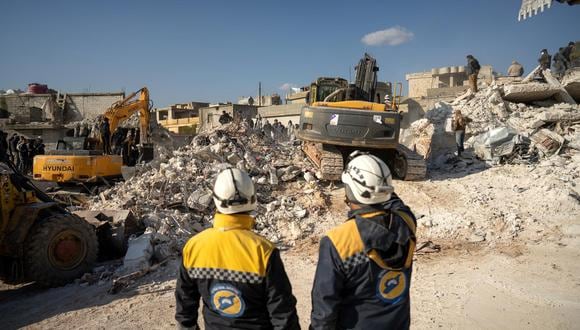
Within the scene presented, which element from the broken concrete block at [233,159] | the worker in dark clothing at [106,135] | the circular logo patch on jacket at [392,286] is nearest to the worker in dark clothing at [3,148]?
the worker in dark clothing at [106,135]

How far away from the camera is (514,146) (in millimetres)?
9391

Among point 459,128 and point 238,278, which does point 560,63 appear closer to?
point 459,128

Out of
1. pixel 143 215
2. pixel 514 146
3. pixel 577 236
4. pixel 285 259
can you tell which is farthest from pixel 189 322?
pixel 514 146

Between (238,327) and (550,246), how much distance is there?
5.74m

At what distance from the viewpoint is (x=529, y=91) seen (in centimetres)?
1275

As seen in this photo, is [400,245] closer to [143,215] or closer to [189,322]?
[189,322]

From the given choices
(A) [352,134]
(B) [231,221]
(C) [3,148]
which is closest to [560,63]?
(A) [352,134]

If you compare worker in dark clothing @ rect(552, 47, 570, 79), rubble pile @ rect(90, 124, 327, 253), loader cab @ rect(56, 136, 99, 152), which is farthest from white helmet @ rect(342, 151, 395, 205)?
worker in dark clothing @ rect(552, 47, 570, 79)

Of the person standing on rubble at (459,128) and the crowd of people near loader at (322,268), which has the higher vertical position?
the person standing on rubble at (459,128)

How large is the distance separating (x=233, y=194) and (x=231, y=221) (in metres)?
0.13

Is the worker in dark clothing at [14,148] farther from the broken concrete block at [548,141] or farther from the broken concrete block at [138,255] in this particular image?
the broken concrete block at [548,141]

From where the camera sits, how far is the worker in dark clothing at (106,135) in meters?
11.6

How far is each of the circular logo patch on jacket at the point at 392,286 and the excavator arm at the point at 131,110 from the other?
11.7 m

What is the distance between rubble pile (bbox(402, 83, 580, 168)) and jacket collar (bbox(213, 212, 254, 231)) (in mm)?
9148
